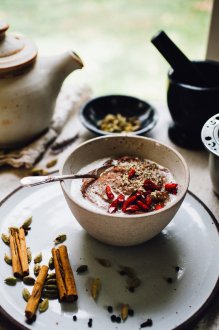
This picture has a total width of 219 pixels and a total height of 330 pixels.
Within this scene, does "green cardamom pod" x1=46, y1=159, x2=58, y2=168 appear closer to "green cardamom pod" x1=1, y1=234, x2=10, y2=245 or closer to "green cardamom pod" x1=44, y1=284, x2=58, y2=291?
"green cardamom pod" x1=1, y1=234, x2=10, y2=245

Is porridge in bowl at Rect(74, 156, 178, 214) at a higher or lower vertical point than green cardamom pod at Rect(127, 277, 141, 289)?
higher

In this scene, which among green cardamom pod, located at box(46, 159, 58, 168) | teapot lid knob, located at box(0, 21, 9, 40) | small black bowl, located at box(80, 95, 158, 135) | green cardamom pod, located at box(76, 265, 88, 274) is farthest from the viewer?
small black bowl, located at box(80, 95, 158, 135)

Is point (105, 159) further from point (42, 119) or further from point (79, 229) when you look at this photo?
point (42, 119)

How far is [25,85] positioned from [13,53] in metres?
0.09

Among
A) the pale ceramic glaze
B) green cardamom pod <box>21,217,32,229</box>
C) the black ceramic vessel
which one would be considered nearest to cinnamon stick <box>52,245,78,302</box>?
green cardamom pod <box>21,217,32,229</box>

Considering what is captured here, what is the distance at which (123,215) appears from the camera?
30.6 inches

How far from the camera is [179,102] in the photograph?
122cm

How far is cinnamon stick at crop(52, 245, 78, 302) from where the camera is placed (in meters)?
0.78

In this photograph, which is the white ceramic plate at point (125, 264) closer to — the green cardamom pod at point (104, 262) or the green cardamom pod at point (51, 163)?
the green cardamom pod at point (104, 262)

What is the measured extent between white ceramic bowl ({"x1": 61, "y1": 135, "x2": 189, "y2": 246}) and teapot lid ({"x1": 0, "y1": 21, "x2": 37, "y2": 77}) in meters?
0.32

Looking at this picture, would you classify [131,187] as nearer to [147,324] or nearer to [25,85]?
[147,324]

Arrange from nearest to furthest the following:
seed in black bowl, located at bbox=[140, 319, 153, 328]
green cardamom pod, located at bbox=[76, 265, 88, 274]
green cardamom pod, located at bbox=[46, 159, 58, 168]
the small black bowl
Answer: seed in black bowl, located at bbox=[140, 319, 153, 328]
green cardamom pod, located at bbox=[76, 265, 88, 274]
green cardamom pod, located at bbox=[46, 159, 58, 168]
the small black bowl

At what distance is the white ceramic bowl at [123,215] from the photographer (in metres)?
0.79

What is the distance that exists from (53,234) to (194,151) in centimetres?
56
